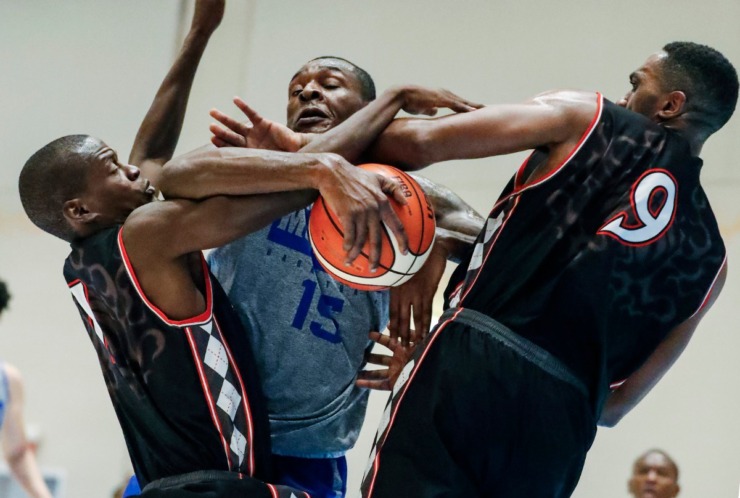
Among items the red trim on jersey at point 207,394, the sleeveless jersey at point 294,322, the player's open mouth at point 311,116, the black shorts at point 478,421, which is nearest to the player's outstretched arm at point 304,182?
the black shorts at point 478,421

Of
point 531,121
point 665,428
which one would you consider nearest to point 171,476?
point 531,121

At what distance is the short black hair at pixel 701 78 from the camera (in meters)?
2.64

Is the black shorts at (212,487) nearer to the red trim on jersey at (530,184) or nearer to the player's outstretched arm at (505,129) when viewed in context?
the red trim on jersey at (530,184)

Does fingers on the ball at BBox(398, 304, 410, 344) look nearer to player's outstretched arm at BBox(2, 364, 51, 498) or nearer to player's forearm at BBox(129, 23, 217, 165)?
player's forearm at BBox(129, 23, 217, 165)

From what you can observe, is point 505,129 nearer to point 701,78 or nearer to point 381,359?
point 701,78

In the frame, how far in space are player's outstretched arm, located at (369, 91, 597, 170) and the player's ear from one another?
0.24m

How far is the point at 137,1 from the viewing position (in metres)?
8.22

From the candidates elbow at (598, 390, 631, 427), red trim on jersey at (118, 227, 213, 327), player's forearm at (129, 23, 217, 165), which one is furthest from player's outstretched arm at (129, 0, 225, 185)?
elbow at (598, 390, 631, 427)

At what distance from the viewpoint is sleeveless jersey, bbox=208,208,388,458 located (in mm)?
3119

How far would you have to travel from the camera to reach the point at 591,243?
252cm

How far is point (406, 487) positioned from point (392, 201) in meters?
0.73

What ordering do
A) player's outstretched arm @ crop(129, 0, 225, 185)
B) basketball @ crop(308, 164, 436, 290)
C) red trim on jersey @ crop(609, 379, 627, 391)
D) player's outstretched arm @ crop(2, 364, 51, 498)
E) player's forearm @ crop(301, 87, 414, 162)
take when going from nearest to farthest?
basketball @ crop(308, 164, 436, 290)
player's forearm @ crop(301, 87, 414, 162)
red trim on jersey @ crop(609, 379, 627, 391)
player's outstretched arm @ crop(129, 0, 225, 185)
player's outstretched arm @ crop(2, 364, 51, 498)

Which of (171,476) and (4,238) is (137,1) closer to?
(4,238)

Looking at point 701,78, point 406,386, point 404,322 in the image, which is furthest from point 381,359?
point 701,78
